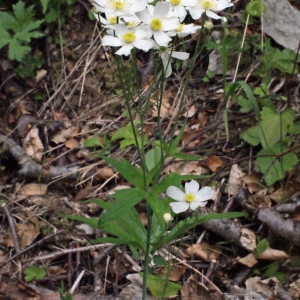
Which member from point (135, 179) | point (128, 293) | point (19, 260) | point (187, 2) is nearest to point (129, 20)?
point (187, 2)

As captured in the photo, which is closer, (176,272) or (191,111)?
(176,272)

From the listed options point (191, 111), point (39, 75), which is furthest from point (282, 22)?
point (39, 75)

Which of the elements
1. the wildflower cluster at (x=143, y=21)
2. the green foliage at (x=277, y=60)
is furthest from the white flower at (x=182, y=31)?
the green foliage at (x=277, y=60)

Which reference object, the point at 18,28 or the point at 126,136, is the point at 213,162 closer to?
the point at 126,136

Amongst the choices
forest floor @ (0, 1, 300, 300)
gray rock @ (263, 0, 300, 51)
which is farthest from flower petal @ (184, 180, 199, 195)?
gray rock @ (263, 0, 300, 51)

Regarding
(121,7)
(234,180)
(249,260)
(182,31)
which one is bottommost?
(249,260)

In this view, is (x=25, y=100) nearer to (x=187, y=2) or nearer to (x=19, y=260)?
(x=19, y=260)
